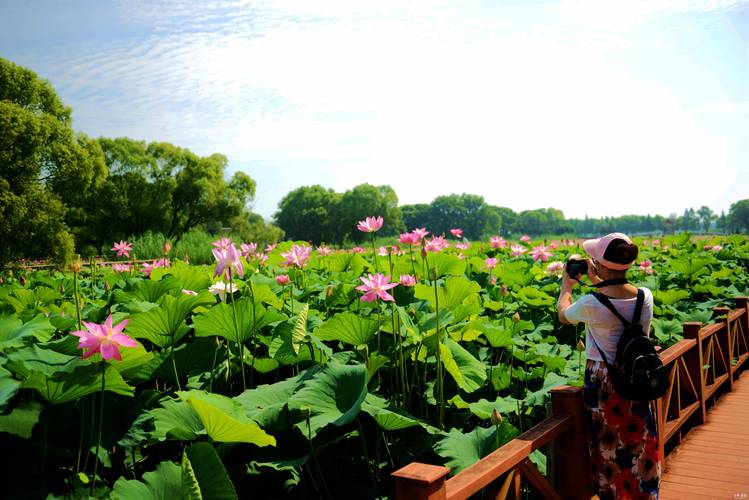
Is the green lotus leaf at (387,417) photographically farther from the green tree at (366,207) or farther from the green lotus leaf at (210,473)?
the green tree at (366,207)

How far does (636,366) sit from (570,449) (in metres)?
0.43

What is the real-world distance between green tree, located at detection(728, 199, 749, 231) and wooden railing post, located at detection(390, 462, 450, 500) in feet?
439

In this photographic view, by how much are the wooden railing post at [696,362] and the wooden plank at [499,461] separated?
7.93 ft

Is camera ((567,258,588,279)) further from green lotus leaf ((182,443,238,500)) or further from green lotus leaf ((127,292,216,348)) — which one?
green lotus leaf ((182,443,238,500))

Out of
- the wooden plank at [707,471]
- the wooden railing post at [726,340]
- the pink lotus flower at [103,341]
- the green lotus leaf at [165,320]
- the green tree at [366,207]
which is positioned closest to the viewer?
the pink lotus flower at [103,341]

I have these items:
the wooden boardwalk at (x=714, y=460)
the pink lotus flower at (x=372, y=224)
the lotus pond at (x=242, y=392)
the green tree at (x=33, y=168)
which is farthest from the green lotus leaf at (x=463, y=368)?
the green tree at (x=33, y=168)

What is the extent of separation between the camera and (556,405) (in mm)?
2344

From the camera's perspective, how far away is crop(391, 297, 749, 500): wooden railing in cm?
139

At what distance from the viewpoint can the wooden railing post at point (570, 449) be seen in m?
2.34

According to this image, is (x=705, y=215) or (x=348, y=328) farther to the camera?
(x=705, y=215)

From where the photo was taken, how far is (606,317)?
2.38 meters

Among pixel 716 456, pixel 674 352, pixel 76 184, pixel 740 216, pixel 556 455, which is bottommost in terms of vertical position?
pixel 716 456

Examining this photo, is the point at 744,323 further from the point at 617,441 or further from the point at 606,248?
the point at 606,248

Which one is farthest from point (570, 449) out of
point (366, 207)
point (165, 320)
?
point (366, 207)
